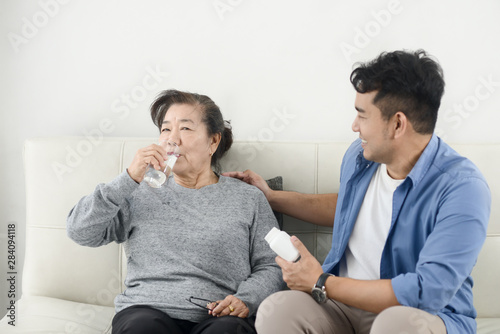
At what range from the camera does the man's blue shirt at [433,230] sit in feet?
4.25

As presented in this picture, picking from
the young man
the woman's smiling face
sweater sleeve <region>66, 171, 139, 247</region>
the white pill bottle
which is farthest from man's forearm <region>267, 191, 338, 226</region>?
sweater sleeve <region>66, 171, 139, 247</region>

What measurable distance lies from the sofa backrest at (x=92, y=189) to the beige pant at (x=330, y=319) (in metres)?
0.42

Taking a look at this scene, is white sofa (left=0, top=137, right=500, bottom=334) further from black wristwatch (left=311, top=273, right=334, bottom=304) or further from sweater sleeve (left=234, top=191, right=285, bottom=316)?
black wristwatch (left=311, top=273, right=334, bottom=304)

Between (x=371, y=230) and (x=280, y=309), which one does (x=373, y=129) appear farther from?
(x=280, y=309)

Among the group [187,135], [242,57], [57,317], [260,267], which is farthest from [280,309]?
[242,57]

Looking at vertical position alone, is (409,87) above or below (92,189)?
above

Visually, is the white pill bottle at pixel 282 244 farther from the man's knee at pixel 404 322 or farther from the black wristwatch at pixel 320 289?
the man's knee at pixel 404 322

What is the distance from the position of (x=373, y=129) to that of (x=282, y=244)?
412mm

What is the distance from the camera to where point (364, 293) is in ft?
4.53

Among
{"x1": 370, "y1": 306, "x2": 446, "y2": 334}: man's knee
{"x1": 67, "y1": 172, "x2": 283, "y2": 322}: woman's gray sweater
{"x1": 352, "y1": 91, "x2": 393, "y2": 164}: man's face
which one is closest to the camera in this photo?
{"x1": 370, "y1": 306, "x2": 446, "y2": 334}: man's knee

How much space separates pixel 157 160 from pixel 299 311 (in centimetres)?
60

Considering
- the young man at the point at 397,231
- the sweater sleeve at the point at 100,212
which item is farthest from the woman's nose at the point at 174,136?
the young man at the point at 397,231

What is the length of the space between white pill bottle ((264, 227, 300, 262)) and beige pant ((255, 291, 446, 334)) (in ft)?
0.34

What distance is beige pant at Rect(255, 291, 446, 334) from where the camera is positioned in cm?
127
